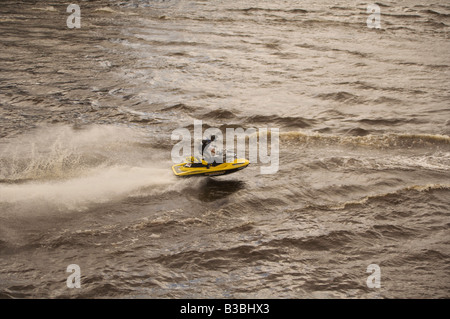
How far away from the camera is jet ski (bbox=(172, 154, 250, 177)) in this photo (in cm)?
A: 1230

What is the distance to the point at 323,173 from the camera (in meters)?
13.6

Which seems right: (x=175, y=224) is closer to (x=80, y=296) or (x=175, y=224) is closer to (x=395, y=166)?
(x=80, y=296)

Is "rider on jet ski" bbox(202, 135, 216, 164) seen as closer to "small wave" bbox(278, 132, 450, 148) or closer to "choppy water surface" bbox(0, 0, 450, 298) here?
"choppy water surface" bbox(0, 0, 450, 298)

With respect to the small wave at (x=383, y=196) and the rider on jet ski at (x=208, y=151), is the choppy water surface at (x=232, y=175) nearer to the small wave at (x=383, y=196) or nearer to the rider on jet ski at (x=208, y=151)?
the small wave at (x=383, y=196)

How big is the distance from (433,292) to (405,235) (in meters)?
1.91

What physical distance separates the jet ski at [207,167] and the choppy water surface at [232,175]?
532 millimetres

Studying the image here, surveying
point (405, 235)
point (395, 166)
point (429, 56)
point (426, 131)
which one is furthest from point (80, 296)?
point (429, 56)

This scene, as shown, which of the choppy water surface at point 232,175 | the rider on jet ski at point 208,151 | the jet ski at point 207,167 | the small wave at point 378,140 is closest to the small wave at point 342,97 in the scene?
the choppy water surface at point 232,175

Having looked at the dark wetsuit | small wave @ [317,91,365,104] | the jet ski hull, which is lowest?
the jet ski hull

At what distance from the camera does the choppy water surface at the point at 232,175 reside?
964cm

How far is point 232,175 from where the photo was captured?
13445 mm

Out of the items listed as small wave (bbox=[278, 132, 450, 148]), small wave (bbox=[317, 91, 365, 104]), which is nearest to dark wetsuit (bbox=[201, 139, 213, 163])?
small wave (bbox=[278, 132, 450, 148])

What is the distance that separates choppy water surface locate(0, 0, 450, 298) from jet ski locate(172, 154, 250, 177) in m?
0.53

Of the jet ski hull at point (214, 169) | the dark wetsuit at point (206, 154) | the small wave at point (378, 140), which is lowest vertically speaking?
the jet ski hull at point (214, 169)
